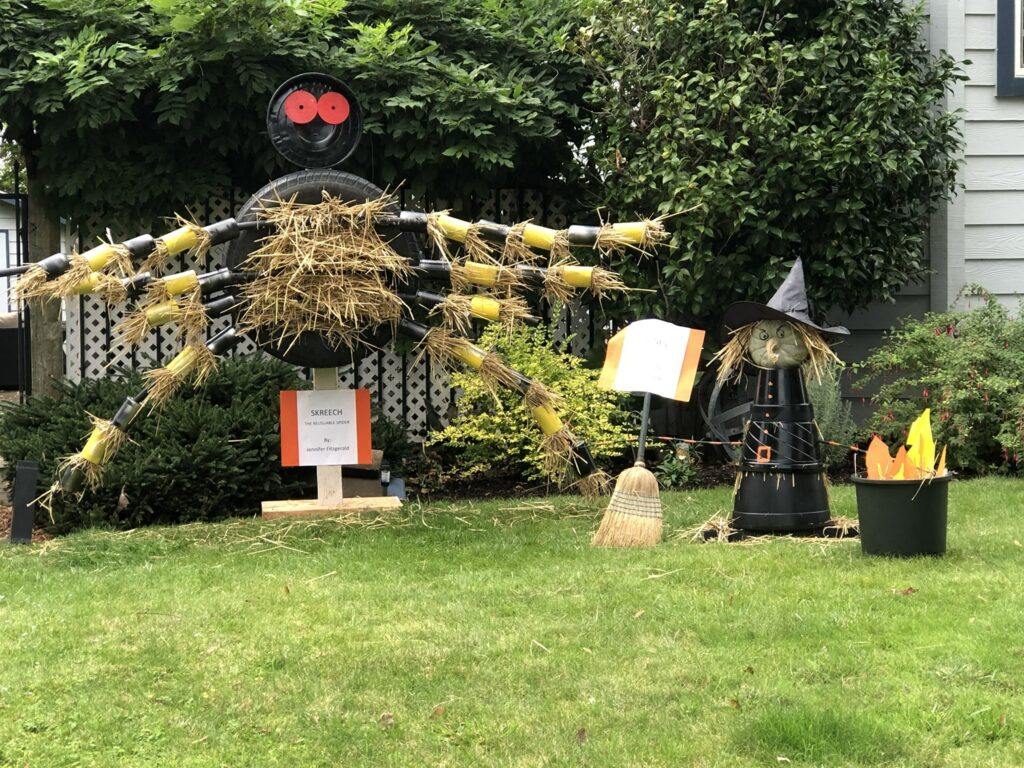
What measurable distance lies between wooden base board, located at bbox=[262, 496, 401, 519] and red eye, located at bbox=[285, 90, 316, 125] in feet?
7.60

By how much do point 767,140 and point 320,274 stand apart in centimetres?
371

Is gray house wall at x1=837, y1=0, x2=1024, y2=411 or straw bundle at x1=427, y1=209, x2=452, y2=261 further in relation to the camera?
gray house wall at x1=837, y1=0, x2=1024, y2=411

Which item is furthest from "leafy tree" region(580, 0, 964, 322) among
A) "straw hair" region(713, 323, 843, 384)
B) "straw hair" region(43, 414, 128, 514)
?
"straw hair" region(43, 414, 128, 514)

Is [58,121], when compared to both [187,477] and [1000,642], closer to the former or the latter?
[187,477]

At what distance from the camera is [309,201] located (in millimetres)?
5824

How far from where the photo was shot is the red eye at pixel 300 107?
19.7 feet

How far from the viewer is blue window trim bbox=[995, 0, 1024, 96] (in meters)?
8.68

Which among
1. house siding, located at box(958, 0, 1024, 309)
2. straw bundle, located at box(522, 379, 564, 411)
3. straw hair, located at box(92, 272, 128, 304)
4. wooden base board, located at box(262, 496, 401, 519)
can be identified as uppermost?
house siding, located at box(958, 0, 1024, 309)

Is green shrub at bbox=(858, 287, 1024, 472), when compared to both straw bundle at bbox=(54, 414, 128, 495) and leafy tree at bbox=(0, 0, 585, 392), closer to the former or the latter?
leafy tree at bbox=(0, 0, 585, 392)

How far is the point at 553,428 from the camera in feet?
20.5

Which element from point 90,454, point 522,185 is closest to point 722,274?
point 522,185

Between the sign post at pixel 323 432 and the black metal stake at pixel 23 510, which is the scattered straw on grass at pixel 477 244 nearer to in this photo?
the sign post at pixel 323 432

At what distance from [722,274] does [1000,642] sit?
183 inches

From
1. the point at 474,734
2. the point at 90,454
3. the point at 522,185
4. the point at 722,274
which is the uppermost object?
the point at 522,185
